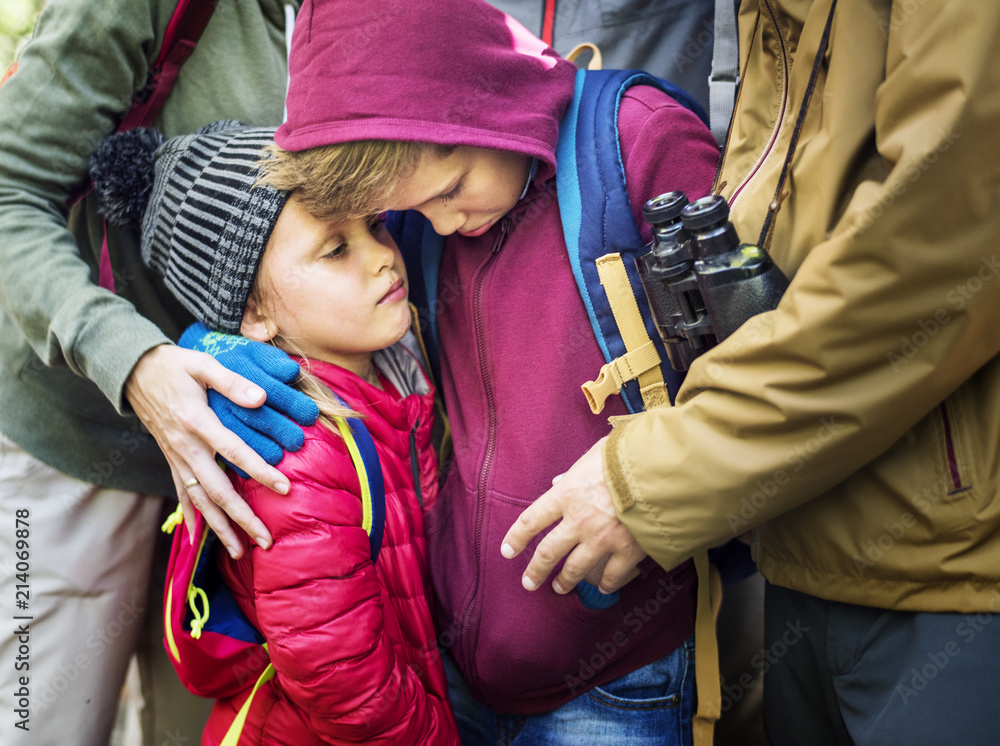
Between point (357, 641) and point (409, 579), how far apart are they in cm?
27

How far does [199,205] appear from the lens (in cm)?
157

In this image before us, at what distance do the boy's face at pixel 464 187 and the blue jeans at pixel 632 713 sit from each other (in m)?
1.07

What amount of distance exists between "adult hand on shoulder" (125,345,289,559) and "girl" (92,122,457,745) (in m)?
0.05

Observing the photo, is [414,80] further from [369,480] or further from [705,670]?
[705,670]

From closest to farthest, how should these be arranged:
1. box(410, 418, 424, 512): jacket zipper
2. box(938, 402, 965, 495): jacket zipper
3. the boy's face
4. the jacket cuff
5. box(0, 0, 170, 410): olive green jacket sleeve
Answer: box(938, 402, 965, 495): jacket zipper, the jacket cuff, the boy's face, box(0, 0, 170, 410): olive green jacket sleeve, box(410, 418, 424, 512): jacket zipper

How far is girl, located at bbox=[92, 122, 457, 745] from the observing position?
1406mm

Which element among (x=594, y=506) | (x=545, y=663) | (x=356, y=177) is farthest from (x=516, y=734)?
(x=356, y=177)

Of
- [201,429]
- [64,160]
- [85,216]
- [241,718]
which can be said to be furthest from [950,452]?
[85,216]

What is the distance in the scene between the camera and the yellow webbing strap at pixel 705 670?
158cm

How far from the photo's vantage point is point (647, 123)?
4.69 feet

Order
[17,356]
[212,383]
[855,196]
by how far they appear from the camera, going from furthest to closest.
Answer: [17,356], [212,383], [855,196]

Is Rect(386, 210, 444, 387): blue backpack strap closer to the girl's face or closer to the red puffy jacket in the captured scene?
the girl's face

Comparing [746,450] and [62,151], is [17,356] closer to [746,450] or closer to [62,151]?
[62,151]

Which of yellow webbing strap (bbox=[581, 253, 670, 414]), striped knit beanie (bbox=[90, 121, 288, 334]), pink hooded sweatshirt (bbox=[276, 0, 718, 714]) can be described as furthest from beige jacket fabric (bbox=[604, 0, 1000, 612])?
striped knit beanie (bbox=[90, 121, 288, 334])
